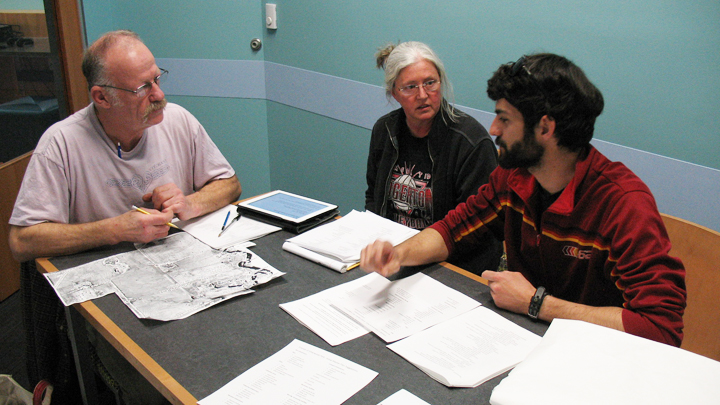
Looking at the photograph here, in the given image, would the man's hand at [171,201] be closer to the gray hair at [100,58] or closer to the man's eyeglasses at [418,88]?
the gray hair at [100,58]

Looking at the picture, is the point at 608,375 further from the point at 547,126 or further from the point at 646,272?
the point at 547,126

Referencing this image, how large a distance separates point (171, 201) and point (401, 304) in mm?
919

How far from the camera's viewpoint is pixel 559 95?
1.34 m

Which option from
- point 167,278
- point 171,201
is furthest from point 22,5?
point 167,278

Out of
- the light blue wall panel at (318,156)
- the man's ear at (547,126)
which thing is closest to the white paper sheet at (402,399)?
the man's ear at (547,126)

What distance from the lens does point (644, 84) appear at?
1.96 metres

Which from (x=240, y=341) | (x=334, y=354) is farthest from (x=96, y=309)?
(x=334, y=354)

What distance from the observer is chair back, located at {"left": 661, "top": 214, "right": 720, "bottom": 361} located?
1.43m

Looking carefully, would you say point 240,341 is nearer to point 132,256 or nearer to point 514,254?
point 132,256

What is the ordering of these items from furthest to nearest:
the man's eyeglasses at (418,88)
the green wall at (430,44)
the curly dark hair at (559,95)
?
the man's eyeglasses at (418,88) < the green wall at (430,44) < the curly dark hair at (559,95)

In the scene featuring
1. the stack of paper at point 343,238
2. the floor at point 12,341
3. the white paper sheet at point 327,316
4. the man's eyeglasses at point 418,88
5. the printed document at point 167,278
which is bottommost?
the floor at point 12,341

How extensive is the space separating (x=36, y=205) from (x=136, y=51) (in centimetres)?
60

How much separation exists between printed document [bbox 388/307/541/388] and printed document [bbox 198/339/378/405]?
12 centimetres

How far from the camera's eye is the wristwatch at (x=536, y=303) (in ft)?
4.09
